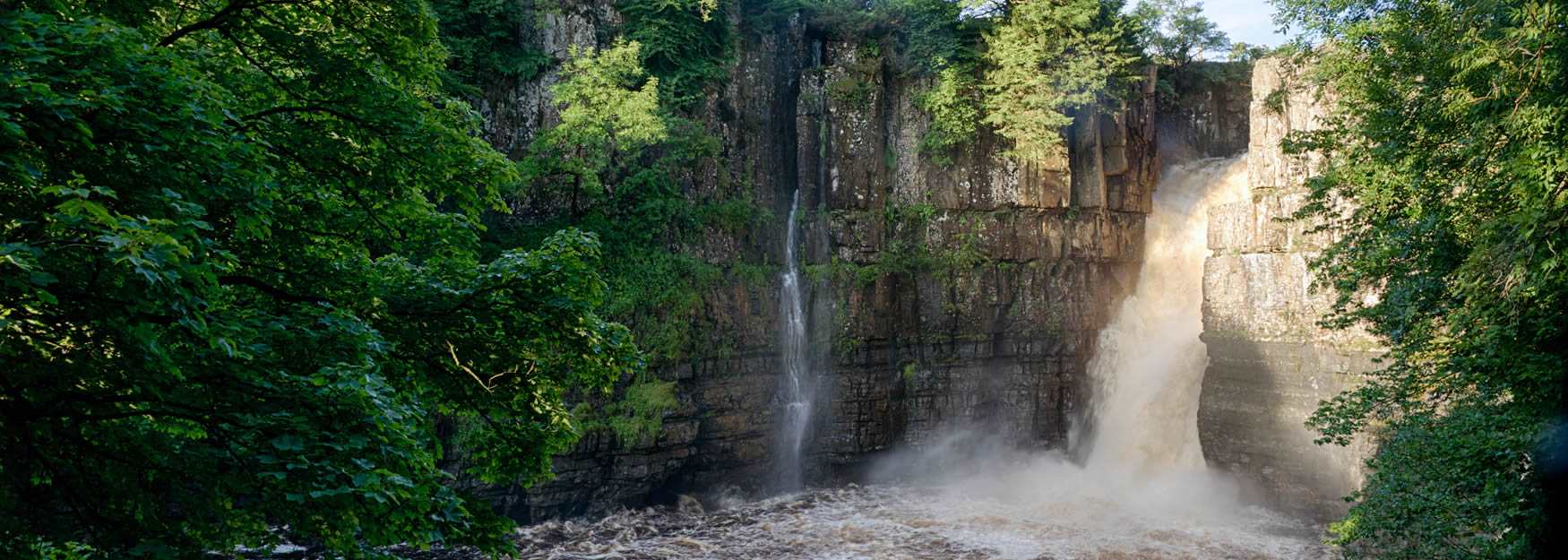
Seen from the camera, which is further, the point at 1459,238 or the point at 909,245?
the point at 909,245

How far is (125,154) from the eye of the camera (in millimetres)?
6066

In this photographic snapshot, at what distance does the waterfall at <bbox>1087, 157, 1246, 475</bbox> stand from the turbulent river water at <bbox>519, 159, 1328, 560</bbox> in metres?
0.04

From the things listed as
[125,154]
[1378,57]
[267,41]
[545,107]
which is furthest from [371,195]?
[545,107]

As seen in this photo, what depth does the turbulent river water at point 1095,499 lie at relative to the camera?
23312 millimetres

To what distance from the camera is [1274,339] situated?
87.3 feet

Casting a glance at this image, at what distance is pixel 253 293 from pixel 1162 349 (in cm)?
2739

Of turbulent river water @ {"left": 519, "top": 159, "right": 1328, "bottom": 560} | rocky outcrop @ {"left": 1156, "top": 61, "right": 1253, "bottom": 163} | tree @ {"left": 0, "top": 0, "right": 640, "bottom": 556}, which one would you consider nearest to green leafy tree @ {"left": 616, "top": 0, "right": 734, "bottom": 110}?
turbulent river water @ {"left": 519, "top": 159, "right": 1328, "bottom": 560}

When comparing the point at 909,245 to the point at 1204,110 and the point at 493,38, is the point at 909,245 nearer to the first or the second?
the point at 1204,110

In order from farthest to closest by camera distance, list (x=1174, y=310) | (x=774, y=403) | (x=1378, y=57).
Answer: (x=1174, y=310)
(x=774, y=403)
(x=1378, y=57)

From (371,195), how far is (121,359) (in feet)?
9.84

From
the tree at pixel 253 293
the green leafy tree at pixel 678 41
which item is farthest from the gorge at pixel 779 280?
the green leafy tree at pixel 678 41

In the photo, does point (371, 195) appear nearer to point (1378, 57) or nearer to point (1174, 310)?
point (1378, 57)

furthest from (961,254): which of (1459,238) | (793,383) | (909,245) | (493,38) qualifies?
(1459,238)

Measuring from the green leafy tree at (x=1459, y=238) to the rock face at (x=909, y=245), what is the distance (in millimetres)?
15048
